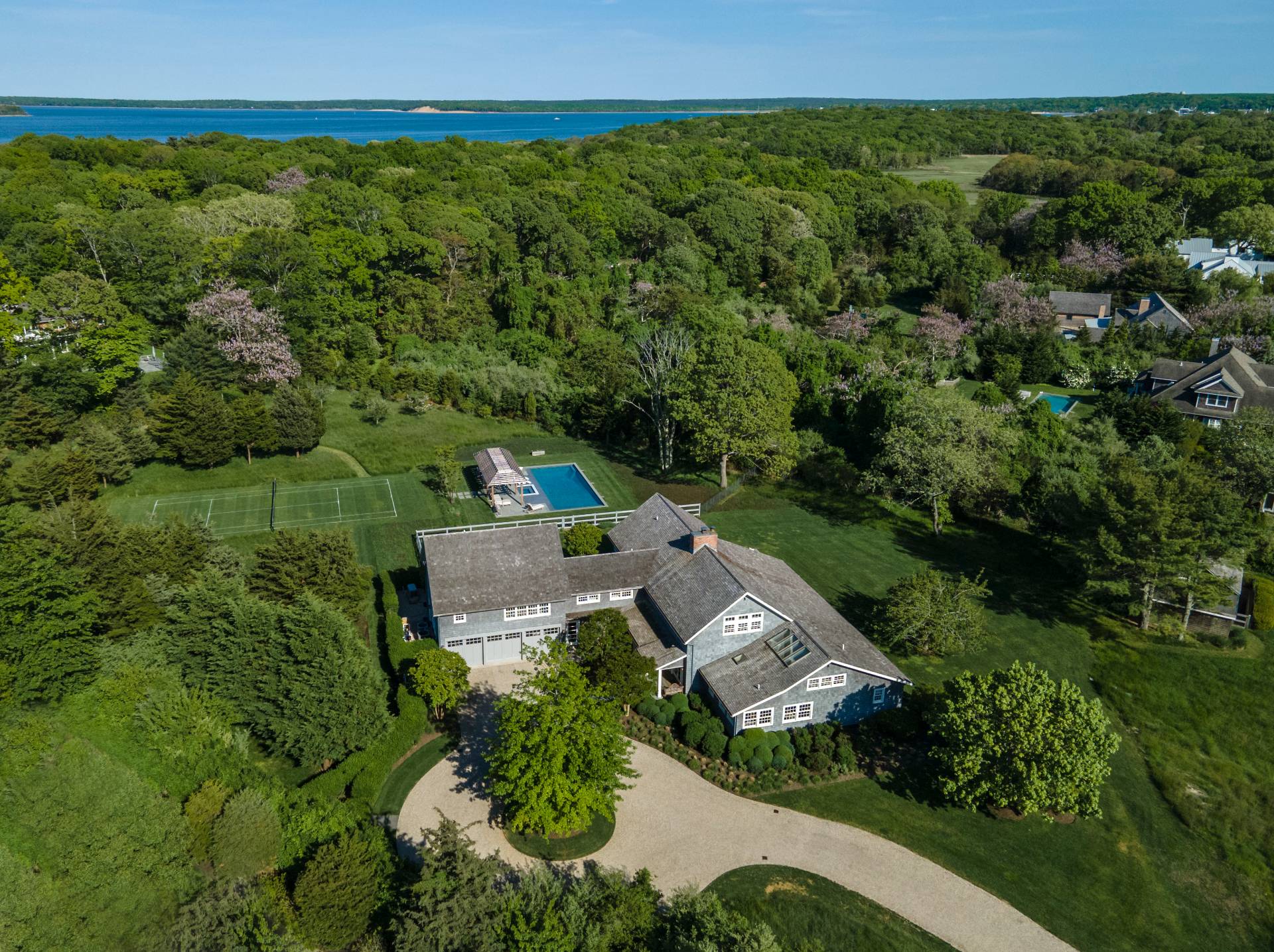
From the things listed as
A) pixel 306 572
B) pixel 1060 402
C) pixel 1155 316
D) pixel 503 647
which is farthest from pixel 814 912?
pixel 1155 316

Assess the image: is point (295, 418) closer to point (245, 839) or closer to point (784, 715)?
point (245, 839)

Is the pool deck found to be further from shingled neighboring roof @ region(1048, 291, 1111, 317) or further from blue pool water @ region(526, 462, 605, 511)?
shingled neighboring roof @ region(1048, 291, 1111, 317)

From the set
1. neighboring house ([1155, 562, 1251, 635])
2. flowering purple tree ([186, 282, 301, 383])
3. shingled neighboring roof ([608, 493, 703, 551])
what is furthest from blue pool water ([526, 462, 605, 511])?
neighboring house ([1155, 562, 1251, 635])

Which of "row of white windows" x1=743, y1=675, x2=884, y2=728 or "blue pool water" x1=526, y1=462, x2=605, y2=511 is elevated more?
"row of white windows" x1=743, y1=675, x2=884, y2=728

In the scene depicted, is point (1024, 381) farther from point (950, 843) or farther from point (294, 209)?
point (294, 209)

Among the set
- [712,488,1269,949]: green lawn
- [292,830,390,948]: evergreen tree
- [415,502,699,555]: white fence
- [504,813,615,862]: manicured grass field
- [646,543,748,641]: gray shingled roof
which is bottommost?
[415,502,699,555]: white fence

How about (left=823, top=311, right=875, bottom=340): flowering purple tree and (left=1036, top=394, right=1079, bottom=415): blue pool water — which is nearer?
(left=1036, top=394, right=1079, bottom=415): blue pool water

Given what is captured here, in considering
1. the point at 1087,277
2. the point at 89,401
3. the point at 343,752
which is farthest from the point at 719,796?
the point at 1087,277
